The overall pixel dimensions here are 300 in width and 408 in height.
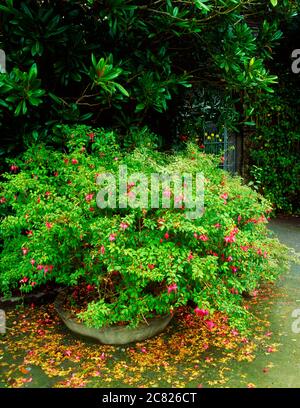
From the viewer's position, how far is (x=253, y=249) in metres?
3.83

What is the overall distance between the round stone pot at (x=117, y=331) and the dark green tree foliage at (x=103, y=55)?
1.94 metres

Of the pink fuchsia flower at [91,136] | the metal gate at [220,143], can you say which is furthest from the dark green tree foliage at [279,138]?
the pink fuchsia flower at [91,136]

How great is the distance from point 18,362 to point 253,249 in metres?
2.28

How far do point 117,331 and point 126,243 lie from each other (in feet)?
2.83

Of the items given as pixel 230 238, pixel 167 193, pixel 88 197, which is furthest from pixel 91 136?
pixel 230 238

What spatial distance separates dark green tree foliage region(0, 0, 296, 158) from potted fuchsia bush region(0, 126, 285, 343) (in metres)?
0.52

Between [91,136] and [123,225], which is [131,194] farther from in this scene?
[91,136]

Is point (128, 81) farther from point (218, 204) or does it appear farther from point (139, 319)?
point (139, 319)

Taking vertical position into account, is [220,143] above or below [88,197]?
above

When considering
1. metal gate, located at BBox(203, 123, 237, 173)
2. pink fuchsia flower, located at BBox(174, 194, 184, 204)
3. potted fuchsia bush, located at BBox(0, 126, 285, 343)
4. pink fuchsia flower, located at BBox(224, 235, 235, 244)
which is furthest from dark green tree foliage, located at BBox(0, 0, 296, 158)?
metal gate, located at BBox(203, 123, 237, 173)

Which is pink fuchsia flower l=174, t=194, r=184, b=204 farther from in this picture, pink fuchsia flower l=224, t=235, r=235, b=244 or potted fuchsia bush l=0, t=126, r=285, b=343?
pink fuchsia flower l=224, t=235, r=235, b=244

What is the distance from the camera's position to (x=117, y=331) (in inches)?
150

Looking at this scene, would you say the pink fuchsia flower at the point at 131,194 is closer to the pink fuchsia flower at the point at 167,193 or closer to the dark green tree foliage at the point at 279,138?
the pink fuchsia flower at the point at 167,193

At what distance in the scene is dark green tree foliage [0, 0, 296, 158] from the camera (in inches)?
156
